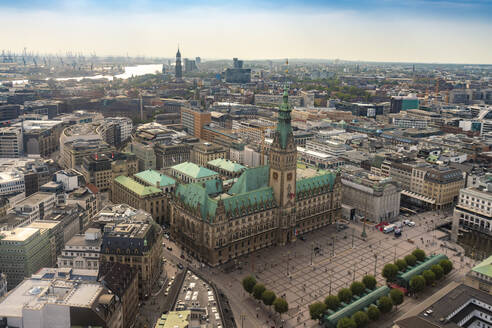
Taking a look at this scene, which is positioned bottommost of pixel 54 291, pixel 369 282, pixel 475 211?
pixel 369 282

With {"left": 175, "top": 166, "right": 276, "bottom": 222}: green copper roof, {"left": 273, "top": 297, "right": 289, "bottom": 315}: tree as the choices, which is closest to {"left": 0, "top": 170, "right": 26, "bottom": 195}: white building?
{"left": 175, "top": 166, "right": 276, "bottom": 222}: green copper roof

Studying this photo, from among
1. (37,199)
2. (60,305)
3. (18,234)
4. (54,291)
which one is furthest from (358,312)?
(37,199)

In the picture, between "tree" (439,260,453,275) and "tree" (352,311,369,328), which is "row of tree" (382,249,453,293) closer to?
"tree" (439,260,453,275)

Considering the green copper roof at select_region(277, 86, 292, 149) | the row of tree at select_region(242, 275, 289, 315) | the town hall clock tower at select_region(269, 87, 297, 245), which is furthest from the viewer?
the town hall clock tower at select_region(269, 87, 297, 245)

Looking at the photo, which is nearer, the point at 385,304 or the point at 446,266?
the point at 385,304

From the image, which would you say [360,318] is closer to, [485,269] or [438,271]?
[438,271]

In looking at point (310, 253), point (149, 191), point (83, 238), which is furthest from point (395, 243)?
point (83, 238)

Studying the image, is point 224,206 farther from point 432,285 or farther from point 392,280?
point 432,285
